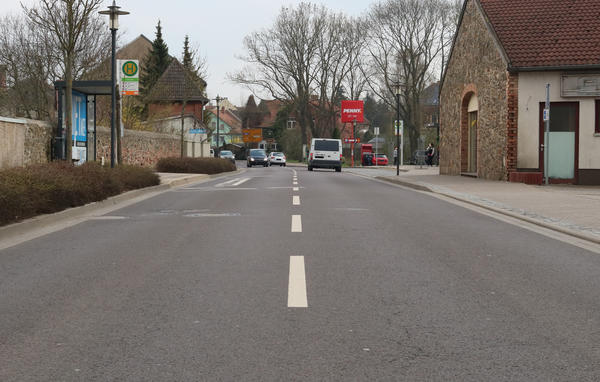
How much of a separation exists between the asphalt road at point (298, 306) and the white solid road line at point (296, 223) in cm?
13

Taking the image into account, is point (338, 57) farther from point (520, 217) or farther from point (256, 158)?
point (520, 217)

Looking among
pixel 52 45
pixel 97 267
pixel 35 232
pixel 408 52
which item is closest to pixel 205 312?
pixel 97 267

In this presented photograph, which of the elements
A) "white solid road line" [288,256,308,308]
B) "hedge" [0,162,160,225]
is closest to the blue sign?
"hedge" [0,162,160,225]

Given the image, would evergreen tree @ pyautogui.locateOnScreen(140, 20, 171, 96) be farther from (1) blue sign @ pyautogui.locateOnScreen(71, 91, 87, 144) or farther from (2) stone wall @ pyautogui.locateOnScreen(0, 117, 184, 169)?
(1) blue sign @ pyautogui.locateOnScreen(71, 91, 87, 144)

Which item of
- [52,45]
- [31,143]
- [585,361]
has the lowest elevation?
[585,361]

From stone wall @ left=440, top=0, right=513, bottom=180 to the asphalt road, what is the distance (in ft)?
48.8

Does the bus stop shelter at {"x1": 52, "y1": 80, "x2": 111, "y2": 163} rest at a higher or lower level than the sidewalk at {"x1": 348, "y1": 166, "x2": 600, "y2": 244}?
higher

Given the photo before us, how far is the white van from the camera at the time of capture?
140ft

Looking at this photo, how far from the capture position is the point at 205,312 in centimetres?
507

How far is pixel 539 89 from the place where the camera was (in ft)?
74.5

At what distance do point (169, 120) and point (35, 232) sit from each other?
3889 cm

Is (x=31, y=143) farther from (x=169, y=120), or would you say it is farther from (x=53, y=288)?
(x=169, y=120)

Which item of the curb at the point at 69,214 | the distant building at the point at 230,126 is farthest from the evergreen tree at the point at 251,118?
the curb at the point at 69,214

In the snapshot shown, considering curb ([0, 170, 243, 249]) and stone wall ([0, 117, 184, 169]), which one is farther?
stone wall ([0, 117, 184, 169])
